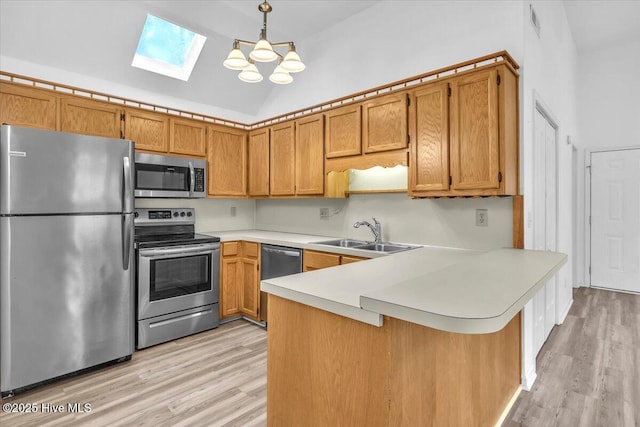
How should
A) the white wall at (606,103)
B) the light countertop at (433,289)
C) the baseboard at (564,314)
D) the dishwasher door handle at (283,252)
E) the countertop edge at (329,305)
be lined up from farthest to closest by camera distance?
the white wall at (606,103), the baseboard at (564,314), the dishwasher door handle at (283,252), the countertop edge at (329,305), the light countertop at (433,289)

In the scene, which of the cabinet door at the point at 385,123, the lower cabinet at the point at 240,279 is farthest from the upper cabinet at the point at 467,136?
the lower cabinet at the point at 240,279

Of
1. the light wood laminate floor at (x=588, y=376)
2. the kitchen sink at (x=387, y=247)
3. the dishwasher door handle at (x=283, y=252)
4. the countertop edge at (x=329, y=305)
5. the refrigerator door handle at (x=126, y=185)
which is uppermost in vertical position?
the refrigerator door handle at (x=126, y=185)

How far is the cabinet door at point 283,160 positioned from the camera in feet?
12.0

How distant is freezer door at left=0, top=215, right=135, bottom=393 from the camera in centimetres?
219

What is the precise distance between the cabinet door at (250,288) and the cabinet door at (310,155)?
94cm

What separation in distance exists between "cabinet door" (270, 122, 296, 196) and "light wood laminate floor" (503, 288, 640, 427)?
8.83ft

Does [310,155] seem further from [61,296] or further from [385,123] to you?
[61,296]

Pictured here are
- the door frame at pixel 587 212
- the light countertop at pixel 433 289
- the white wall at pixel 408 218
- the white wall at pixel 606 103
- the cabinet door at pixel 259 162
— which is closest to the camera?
the light countertop at pixel 433 289

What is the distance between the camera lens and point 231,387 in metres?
2.33

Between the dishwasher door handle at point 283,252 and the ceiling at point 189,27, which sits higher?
the ceiling at point 189,27

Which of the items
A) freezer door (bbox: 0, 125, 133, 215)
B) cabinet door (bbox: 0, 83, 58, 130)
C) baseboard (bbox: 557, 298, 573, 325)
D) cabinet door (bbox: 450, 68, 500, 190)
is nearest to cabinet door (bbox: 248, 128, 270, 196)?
freezer door (bbox: 0, 125, 133, 215)

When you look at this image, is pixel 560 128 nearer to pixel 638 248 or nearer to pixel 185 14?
pixel 638 248

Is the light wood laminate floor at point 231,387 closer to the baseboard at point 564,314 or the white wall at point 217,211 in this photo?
the baseboard at point 564,314

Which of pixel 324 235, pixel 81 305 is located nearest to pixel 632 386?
pixel 324 235
